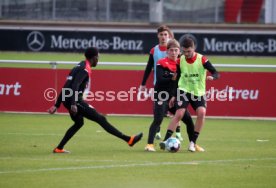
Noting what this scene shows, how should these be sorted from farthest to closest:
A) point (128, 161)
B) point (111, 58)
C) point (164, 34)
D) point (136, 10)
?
point (136, 10)
point (111, 58)
point (164, 34)
point (128, 161)

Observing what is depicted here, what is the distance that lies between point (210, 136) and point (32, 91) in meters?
5.99

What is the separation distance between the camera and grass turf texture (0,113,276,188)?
1096 centimetres

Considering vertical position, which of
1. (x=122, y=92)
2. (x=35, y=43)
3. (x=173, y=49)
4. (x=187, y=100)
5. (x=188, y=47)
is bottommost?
(x=35, y=43)

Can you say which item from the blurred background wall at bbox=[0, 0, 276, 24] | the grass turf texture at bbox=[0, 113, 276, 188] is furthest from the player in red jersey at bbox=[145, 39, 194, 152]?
the blurred background wall at bbox=[0, 0, 276, 24]

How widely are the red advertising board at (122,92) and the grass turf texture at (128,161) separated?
2.25 m

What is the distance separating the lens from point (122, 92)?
828 inches

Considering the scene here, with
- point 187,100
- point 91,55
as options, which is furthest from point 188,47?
point 91,55

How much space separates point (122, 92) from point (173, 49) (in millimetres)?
6701

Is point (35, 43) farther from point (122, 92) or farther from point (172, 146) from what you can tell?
point (172, 146)

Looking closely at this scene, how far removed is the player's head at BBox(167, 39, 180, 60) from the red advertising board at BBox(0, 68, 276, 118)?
20.2ft

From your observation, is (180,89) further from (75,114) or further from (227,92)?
(227,92)

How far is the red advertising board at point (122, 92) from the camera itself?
67.8ft

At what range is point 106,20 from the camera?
39938 mm

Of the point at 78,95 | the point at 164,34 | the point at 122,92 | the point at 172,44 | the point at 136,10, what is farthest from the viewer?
the point at 136,10
